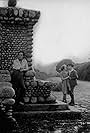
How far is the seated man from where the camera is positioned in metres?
11.0

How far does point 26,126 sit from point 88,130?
1.78 m

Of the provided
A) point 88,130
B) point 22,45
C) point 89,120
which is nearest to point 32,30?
point 22,45

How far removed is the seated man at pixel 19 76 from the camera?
36.2 ft

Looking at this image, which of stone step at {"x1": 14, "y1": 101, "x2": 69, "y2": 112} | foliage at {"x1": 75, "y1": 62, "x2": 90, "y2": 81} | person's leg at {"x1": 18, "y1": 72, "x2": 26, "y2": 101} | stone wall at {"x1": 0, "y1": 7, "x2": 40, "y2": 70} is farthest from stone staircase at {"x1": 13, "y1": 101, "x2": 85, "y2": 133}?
foliage at {"x1": 75, "y1": 62, "x2": 90, "y2": 81}

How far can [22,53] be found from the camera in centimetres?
1127

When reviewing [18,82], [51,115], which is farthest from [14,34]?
[51,115]

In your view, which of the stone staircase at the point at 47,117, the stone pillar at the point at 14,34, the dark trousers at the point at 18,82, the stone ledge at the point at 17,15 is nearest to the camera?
the stone staircase at the point at 47,117

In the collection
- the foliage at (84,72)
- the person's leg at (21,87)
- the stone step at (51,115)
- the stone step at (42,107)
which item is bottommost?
the foliage at (84,72)

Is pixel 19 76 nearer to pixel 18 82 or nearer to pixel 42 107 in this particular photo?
pixel 18 82

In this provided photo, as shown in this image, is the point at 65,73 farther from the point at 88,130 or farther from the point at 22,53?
the point at 88,130

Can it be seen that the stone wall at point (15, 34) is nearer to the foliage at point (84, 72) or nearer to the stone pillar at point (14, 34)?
the stone pillar at point (14, 34)

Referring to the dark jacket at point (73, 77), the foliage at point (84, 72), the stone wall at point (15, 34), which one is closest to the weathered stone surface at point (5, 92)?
the stone wall at point (15, 34)

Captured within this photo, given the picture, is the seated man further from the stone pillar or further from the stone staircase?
the stone staircase

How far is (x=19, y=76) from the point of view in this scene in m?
11.0
